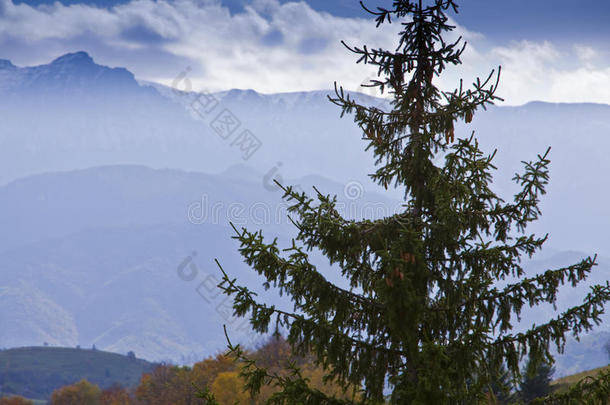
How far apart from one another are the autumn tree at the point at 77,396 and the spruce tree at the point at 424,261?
12074 centimetres

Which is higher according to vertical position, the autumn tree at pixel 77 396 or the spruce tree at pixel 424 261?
the autumn tree at pixel 77 396

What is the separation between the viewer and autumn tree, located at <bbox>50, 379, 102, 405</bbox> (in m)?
116

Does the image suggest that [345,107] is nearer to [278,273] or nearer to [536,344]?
[278,273]

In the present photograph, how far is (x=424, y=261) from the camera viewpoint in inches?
311

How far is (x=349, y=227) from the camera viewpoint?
9109 millimetres

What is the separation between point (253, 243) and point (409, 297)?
8.85 feet

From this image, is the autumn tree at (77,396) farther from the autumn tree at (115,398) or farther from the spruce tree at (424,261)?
the spruce tree at (424,261)

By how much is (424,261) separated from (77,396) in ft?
416

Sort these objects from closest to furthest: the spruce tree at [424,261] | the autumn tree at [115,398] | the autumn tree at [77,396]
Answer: the spruce tree at [424,261] < the autumn tree at [115,398] < the autumn tree at [77,396]

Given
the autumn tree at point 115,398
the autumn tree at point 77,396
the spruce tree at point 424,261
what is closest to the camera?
the spruce tree at point 424,261

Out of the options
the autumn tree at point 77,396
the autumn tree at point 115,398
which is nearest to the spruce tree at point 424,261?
the autumn tree at point 115,398

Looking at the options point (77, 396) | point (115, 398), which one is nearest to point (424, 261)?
point (115, 398)

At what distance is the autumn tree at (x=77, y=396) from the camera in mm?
116500

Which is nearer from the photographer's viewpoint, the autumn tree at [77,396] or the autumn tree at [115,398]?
the autumn tree at [115,398]
